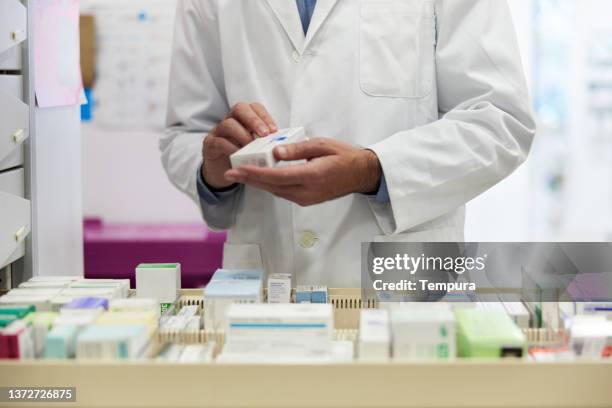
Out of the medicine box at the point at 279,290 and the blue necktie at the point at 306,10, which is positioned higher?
the blue necktie at the point at 306,10

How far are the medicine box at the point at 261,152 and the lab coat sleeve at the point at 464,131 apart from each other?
0.56 ft

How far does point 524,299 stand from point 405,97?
1.45 ft

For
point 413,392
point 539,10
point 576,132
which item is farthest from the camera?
point 576,132

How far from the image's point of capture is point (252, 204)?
1550 mm

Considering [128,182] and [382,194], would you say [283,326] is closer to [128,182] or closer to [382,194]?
[382,194]

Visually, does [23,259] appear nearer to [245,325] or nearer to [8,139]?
[8,139]

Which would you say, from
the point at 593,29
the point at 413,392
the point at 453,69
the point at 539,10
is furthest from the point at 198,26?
the point at 593,29

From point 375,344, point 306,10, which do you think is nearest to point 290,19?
point 306,10

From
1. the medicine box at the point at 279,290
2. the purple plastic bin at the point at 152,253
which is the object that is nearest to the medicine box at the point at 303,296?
the medicine box at the point at 279,290

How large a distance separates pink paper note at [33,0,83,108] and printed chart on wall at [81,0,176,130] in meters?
1.58

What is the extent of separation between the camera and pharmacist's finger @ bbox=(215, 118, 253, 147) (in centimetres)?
131

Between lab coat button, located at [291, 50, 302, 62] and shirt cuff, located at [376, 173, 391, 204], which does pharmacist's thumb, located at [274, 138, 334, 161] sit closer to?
shirt cuff, located at [376, 173, 391, 204]

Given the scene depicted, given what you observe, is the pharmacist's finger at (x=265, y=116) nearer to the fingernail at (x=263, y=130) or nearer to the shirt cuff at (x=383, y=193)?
the fingernail at (x=263, y=130)

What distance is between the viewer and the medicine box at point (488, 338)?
896 millimetres
